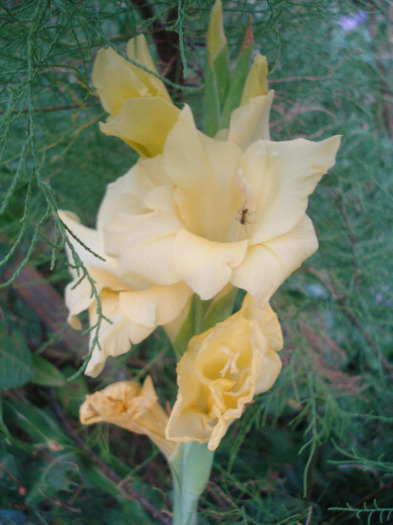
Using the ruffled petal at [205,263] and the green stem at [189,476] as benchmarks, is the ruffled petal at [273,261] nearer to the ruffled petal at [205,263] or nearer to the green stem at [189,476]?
the ruffled petal at [205,263]

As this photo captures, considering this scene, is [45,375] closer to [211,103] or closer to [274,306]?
[274,306]

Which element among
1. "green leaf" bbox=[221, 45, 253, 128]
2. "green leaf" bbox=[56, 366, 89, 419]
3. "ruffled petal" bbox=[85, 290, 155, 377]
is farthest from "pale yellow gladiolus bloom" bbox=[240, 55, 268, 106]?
"green leaf" bbox=[56, 366, 89, 419]

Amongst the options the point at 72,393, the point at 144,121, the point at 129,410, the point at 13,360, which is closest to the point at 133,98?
Result: the point at 144,121

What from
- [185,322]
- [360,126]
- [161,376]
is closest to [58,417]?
[161,376]

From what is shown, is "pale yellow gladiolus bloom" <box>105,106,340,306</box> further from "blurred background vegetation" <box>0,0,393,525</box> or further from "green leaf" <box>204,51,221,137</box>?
"blurred background vegetation" <box>0,0,393,525</box>

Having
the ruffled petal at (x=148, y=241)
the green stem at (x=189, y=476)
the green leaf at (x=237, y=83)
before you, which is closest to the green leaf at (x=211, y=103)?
the green leaf at (x=237, y=83)

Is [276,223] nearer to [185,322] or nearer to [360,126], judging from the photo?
[185,322]

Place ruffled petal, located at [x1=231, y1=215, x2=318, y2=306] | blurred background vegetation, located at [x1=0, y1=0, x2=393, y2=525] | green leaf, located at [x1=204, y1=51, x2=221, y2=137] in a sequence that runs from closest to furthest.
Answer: ruffled petal, located at [x1=231, y1=215, x2=318, y2=306]
green leaf, located at [x1=204, y1=51, x2=221, y2=137]
blurred background vegetation, located at [x1=0, y1=0, x2=393, y2=525]

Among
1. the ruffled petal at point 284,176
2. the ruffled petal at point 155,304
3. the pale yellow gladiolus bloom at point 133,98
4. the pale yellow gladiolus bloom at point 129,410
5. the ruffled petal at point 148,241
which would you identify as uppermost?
the pale yellow gladiolus bloom at point 133,98
